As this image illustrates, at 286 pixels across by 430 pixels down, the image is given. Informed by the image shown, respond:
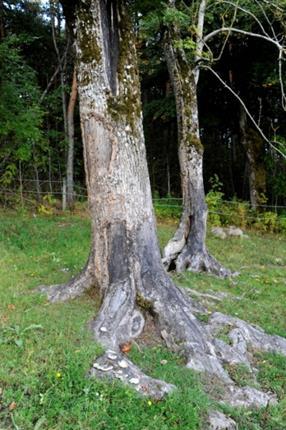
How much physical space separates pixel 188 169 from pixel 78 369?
427cm

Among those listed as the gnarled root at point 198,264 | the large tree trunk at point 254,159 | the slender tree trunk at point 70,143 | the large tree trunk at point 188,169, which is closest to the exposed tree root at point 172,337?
the gnarled root at point 198,264

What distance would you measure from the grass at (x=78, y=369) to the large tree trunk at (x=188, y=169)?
0.75 m

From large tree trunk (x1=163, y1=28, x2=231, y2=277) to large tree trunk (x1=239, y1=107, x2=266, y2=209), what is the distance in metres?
→ 5.22

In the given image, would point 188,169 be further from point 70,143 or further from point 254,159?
point 70,143

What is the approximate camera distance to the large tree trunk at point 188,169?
6.47 meters

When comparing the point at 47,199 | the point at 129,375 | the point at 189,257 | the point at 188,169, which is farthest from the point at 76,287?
the point at 47,199

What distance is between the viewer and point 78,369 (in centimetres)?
293

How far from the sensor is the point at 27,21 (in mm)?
12445

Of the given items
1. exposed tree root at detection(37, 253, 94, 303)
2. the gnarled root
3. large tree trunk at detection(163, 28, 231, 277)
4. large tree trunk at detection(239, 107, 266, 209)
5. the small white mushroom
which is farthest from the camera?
large tree trunk at detection(239, 107, 266, 209)

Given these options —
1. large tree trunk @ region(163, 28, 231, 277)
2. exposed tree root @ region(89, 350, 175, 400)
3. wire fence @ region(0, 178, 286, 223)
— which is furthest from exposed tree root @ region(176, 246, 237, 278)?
wire fence @ region(0, 178, 286, 223)

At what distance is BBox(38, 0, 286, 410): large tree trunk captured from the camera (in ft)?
12.5

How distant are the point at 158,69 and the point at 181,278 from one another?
8.71 m

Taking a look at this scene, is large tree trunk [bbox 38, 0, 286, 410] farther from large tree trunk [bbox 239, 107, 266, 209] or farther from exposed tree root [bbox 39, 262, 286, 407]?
large tree trunk [bbox 239, 107, 266, 209]

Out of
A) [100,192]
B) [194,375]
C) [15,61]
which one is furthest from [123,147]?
[15,61]
